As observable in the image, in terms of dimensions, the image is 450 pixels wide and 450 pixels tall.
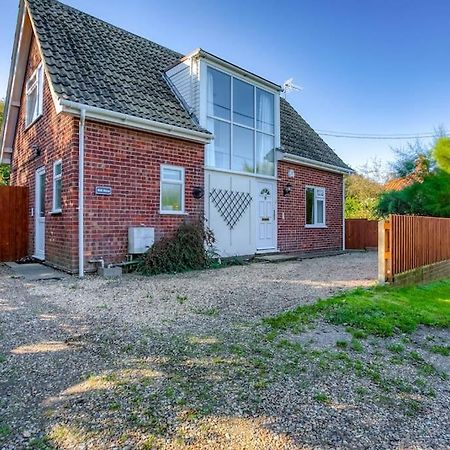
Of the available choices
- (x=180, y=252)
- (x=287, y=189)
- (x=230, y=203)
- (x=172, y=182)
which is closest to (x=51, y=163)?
(x=172, y=182)

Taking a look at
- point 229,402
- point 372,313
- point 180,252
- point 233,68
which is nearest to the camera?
point 229,402

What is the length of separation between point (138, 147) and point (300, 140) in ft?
24.0

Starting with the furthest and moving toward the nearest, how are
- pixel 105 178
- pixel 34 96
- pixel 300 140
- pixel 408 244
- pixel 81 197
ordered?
1. pixel 300 140
2. pixel 34 96
3. pixel 105 178
4. pixel 408 244
5. pixel 81 197

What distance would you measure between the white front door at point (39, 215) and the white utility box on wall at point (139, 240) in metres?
3.14

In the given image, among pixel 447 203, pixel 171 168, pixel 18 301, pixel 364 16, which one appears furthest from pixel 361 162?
pixel 18 301

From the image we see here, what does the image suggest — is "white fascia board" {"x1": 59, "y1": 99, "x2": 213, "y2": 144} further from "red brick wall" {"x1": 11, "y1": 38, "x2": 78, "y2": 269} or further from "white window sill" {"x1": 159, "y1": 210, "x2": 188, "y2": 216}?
"white window sill" {"x1": 159, "y1": 210, "x2": 188, "y2": 216}

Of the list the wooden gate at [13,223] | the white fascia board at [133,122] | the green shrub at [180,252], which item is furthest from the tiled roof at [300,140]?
the wooden gate at [13,223]

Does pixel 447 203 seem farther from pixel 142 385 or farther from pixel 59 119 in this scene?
pixel 142 385

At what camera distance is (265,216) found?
11828mm

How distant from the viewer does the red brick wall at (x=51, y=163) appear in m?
7.80

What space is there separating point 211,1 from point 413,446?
39.2ft

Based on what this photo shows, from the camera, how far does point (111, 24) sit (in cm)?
1163

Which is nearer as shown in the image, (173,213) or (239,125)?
(173,213)

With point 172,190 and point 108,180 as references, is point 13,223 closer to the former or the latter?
point 108,180
